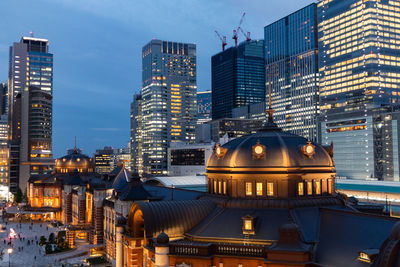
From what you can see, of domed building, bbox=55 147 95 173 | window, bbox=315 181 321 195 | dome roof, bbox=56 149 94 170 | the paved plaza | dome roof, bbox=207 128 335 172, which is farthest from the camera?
dome roof, bbox=56 149 94 170

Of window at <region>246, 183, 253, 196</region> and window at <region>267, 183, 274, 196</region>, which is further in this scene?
window at <region>246, 183, 253, 196</region>

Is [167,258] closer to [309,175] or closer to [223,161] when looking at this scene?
[223,161]

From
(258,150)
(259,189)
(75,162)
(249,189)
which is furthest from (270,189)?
(75,162)

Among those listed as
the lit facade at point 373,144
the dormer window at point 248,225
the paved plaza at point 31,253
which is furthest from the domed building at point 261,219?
the lit facade at point 373,144

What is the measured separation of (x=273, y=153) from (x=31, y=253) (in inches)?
2612

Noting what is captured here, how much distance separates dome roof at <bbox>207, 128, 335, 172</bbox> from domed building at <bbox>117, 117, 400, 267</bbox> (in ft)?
0.38

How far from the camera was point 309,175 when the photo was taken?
49.0 meters

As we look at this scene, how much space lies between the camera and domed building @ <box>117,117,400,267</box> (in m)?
39.4

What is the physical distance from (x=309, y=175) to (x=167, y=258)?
18955 mm

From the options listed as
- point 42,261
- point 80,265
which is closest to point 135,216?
point 80,265

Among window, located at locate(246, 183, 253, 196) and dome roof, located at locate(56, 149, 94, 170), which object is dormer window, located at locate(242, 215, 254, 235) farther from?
dome roof, located at locate(56, 149, 94, 170)

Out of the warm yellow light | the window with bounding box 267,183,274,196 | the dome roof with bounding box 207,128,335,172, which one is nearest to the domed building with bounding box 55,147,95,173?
the dome roof with bounding box 207,128,335,172

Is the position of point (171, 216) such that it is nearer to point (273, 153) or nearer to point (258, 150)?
point (258, 150)

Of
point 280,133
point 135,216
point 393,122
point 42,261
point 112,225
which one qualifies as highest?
point 393,122
